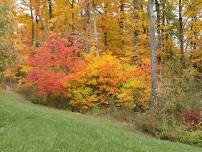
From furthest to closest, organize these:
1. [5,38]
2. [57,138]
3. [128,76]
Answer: [128,76]
[5,38]
[57,138]

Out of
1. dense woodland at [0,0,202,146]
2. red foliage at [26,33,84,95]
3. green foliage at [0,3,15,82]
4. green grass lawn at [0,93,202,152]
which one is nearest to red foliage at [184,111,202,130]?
dense woodland at [0,0,202,146]

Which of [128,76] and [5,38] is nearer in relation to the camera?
[5,38]

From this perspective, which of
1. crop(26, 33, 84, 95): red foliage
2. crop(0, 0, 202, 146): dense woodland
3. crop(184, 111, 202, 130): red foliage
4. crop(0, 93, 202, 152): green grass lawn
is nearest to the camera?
crop(0, 93, 202, 152): green grass lawn

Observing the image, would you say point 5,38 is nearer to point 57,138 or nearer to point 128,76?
point 57,138

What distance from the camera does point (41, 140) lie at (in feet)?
44.8

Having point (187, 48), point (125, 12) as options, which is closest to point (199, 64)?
point (187, 48)

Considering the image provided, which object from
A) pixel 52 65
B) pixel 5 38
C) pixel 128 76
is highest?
pixel 5 38

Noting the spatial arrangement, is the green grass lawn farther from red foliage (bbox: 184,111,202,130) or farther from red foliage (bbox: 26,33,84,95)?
red foliage (bbox: 26,33,84,95)

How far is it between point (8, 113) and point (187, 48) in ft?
82.9

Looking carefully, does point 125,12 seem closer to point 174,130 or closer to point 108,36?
point 108,36

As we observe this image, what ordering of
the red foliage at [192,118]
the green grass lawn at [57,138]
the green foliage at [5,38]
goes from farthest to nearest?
1. the red foliage at [192,118]
2. the green foliage at [5,38]
3. the green grass lawn at [57,138]

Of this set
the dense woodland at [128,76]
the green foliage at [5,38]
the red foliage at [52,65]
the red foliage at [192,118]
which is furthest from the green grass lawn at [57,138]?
the red foliage at [52,65]

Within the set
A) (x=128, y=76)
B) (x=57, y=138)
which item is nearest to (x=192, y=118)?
(x=128, y=76)

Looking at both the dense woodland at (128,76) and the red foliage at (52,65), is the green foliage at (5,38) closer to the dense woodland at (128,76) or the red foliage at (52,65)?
the dense woodland at (128,76)
